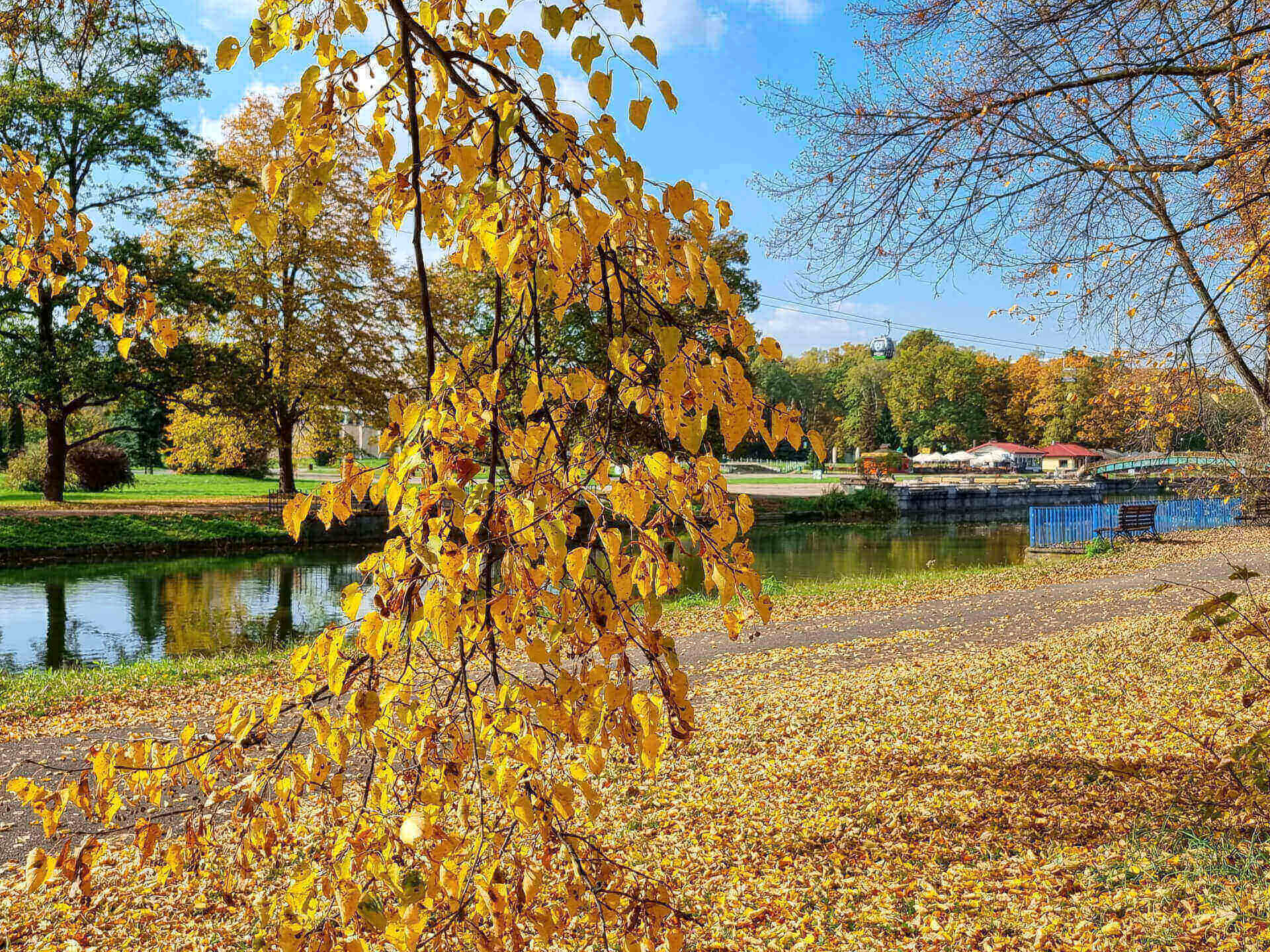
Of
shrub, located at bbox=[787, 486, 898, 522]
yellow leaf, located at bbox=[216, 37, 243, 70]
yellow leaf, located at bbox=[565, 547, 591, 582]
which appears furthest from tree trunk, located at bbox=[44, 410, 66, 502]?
yellow leaf, located at bbox=[565, 547, 591, 582]

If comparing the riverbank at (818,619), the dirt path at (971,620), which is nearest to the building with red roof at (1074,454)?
the riverbank at (818,619)

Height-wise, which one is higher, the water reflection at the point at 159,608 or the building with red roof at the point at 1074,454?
the building with red roof at the point at 1074,454

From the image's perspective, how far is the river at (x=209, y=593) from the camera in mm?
10477

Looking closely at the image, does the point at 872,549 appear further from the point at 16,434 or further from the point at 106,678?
the point at 16,434

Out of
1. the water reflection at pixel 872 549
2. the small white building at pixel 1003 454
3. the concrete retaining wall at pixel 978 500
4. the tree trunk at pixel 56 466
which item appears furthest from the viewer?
the small white building at pixel 1003 454

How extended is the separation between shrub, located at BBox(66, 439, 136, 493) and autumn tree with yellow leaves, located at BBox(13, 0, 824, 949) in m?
30.0

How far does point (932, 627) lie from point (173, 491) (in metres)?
27.3

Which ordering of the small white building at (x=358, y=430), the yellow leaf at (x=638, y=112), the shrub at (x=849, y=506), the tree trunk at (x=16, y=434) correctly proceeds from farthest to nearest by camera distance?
the shrub at (x=849, y=506) < the tree trunk at (x=16, y=434) < the small white building at (x=358, y=430) < the yellow leaf at (x=638, y=112)

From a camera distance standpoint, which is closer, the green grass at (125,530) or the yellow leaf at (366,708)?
the yellow leaf at (366,708)

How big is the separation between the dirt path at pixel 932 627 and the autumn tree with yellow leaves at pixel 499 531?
4962mm

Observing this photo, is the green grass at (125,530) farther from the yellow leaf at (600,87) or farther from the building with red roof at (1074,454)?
the building with red roof at (1074,454)

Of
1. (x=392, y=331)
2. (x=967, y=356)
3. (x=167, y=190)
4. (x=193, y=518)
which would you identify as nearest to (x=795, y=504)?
(x=392, y=331)

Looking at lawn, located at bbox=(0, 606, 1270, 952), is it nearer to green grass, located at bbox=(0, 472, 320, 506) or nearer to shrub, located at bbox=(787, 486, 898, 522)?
green grass, located at bbox=(0, 472, 320, 506)

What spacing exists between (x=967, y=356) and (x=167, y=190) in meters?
58.6
